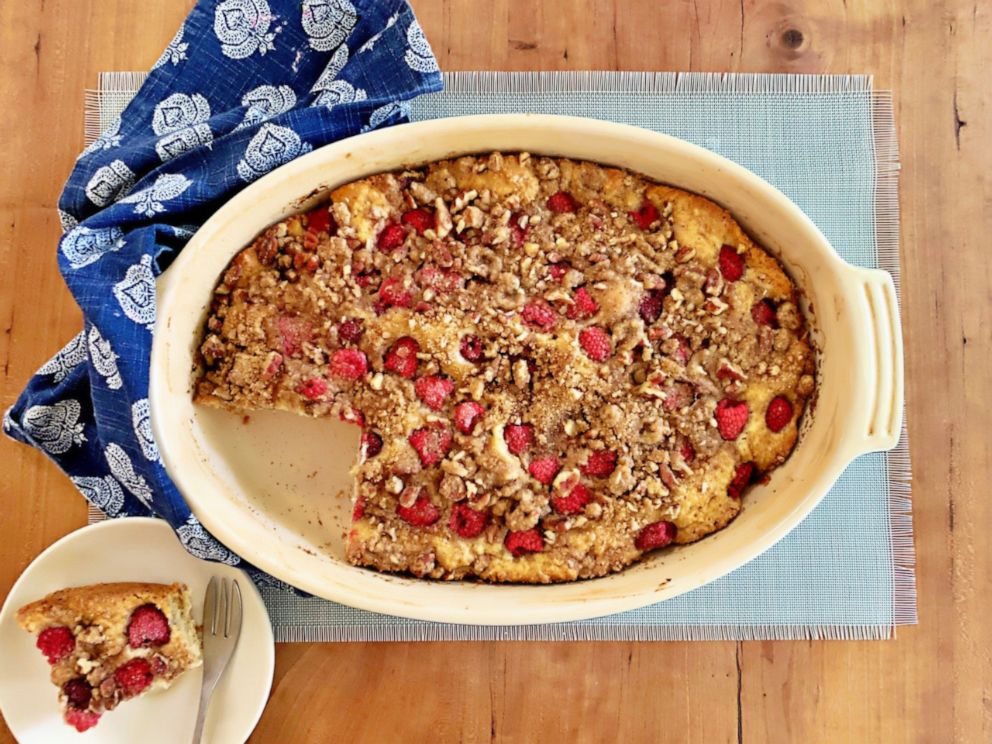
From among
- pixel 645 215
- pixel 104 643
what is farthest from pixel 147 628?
pixel 645 215

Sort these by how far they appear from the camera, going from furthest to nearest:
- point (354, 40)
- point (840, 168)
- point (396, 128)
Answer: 1. point (840, 168)
2. point (354, 40)
3. point (396, 128)

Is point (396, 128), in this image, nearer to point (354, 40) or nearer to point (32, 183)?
point (354, 40)

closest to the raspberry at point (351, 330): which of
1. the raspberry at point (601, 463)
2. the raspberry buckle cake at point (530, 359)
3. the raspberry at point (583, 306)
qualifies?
the raspberry buckle cake at point (530, 359)

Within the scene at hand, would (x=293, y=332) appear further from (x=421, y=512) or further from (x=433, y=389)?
(x=421, y=512)

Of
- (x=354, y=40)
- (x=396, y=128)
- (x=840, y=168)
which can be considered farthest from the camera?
(x=840, y=168)

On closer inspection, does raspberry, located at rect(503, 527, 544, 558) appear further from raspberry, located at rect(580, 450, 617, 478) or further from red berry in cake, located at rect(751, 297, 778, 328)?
red berry in cake, located at rect(751, 297, 778, 328)

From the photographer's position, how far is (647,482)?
6.35ft

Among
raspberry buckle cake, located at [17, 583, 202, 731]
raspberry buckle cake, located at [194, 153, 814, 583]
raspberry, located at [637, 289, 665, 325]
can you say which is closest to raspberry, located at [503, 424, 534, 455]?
raspberry buckle cake, located at [194, 153, 814, 583]

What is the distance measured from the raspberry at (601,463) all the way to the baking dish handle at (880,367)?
0.49m

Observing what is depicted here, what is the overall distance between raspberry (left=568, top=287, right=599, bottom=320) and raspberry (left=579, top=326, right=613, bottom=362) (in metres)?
0.03

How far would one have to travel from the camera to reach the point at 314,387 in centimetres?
197

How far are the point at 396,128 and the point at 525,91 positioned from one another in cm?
45

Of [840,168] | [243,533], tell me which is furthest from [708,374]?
[243,533]

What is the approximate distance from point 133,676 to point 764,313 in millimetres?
1615
